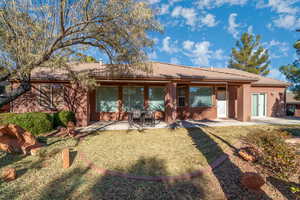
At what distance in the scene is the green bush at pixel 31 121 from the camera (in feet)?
19.7

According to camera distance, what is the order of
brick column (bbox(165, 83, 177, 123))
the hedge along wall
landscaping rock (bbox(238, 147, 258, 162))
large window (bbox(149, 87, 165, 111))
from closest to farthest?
landscaping rock (bbox(238, 147, 258, 162))
the hedge along wall
brick column (bbox(165, 83, 177, 123))
large window (bbox(149, 87, 165, 111))

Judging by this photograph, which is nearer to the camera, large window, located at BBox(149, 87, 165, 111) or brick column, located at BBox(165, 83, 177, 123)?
brick column, located at BBox(165, 83, 177, 123)

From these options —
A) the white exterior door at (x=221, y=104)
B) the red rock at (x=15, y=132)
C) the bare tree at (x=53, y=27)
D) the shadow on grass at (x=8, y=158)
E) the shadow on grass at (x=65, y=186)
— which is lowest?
the shadow on grass at (x=65, y=186)

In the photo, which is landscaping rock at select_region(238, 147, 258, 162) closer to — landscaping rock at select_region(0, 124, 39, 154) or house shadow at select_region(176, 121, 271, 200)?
house shadow at select_region(176, 121, 271, 200)

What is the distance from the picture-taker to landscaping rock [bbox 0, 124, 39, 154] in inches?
172

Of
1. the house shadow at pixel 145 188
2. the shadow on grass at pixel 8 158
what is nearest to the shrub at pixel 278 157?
the house shadow at pixel 145 188

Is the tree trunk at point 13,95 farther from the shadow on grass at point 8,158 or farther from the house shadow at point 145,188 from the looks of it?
the house shadow at point 145,188

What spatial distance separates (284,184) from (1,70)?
813 cm

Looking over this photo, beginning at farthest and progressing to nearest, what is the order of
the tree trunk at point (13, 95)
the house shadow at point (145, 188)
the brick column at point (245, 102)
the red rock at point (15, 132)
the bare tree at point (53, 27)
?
the brick column at point (245, 102) → the red rock at point (15, 132) → the tree trunk at point (13, 95) → the bare tree at point (53, 27) → the house shadow at point (145, 188)

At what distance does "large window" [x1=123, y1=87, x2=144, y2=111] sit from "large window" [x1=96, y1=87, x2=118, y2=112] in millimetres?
708

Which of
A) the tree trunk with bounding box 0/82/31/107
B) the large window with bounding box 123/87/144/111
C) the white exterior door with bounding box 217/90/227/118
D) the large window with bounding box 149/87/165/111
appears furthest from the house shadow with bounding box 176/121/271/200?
the white exterior door with bounding box 217/90/227/118

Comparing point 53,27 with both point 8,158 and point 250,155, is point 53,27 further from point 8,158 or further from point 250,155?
point 250,155

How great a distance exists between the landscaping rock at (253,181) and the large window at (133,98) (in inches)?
309

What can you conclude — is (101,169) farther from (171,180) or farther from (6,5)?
(6,5)
